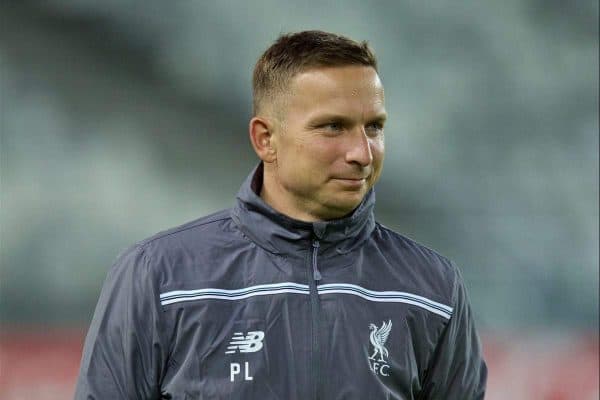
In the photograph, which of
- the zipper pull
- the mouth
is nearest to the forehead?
the mouth

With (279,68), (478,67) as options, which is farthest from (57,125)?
(279,68)

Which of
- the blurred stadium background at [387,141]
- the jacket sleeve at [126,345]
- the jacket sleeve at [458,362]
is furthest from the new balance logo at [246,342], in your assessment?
the blurred stadium background at [387,141]

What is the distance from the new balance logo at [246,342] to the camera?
1761 millimetres

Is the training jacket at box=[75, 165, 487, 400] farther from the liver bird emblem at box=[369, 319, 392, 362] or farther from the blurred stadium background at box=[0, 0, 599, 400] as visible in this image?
the blurred stadium background at box=[0, 0, 599, 400]

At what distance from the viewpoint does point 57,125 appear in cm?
411

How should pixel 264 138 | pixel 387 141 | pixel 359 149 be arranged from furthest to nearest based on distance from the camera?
pixel 387 141
pixel 264 138
pixel 359 149

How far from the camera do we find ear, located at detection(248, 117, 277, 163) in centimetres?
187

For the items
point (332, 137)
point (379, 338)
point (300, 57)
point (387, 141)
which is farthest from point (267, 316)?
point (387, 141)

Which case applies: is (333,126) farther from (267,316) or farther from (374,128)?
(267,316)

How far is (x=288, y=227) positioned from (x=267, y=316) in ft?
0.49

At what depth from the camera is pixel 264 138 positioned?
6.20 feet

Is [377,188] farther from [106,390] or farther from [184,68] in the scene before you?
[106,390]

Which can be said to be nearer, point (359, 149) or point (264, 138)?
point (359, 149)

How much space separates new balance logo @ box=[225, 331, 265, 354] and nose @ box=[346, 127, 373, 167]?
1.01ft
